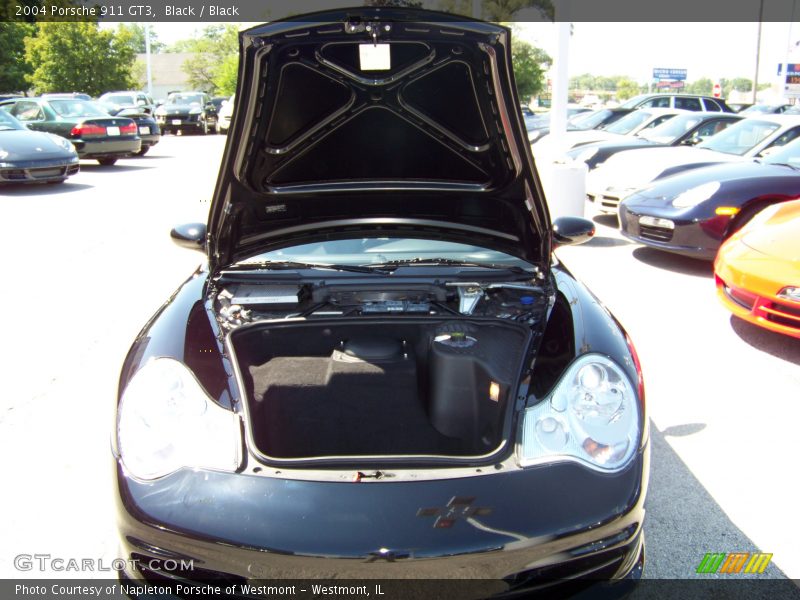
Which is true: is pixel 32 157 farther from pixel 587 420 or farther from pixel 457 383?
pixel 587 420

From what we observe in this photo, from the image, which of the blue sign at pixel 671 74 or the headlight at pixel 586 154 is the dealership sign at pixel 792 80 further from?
the blue sign at pixel 671 74

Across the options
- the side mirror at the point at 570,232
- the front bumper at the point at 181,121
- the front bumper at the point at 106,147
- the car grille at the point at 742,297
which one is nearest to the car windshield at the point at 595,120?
the front bumper at the point at 106,147

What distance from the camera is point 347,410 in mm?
2496

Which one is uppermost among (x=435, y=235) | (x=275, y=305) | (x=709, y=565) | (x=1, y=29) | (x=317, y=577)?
(x=1, y=29)

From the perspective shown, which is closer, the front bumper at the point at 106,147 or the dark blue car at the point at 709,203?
the dark blue car at the point at 709,203

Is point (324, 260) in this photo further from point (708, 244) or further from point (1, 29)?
point (1, 29)

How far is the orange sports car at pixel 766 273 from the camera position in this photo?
162 inches

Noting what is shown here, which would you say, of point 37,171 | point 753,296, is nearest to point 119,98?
point 37,171

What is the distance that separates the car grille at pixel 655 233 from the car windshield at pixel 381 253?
162 inches

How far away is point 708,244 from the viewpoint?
6133 mm

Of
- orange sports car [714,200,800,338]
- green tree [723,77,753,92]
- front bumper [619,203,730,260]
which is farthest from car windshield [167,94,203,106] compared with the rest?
green tree [723,77,753,92]

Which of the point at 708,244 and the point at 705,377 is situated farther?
the point at 708,244

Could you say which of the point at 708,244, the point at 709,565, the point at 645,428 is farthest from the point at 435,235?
the point at 708,244

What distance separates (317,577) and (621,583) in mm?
836
